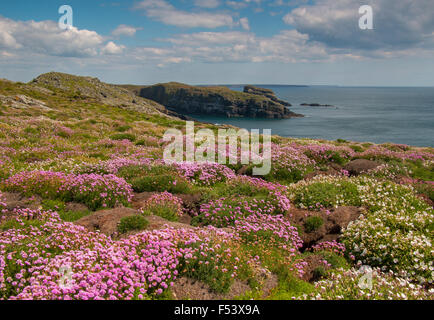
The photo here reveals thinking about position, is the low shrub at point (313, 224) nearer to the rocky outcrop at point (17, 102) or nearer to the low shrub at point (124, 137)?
the low shrub at point (124, 137)

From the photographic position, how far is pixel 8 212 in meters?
9.31

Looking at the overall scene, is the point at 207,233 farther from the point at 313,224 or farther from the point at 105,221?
the point at 313,224

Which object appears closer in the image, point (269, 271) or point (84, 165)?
point (269, 271)

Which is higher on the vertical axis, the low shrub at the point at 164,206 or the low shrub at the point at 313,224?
the low shrub at the point at 164,206

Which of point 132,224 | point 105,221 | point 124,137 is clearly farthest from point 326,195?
point 124,137

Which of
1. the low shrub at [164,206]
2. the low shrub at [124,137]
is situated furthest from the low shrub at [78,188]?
the low shrub at [124,137]

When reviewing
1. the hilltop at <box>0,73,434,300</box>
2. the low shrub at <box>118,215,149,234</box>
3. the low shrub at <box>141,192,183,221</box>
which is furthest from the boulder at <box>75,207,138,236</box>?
the low shrub at <box>141,192,183,221</box>

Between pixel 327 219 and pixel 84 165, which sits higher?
pixel 84 165

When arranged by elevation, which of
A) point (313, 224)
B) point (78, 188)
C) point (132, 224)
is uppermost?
point (78, 188)

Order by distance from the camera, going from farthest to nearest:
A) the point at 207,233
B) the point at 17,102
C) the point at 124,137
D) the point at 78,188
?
1. the point at 17,102
2. the point at 124,137
3. the point at 78,188
4. the point at 207,233
